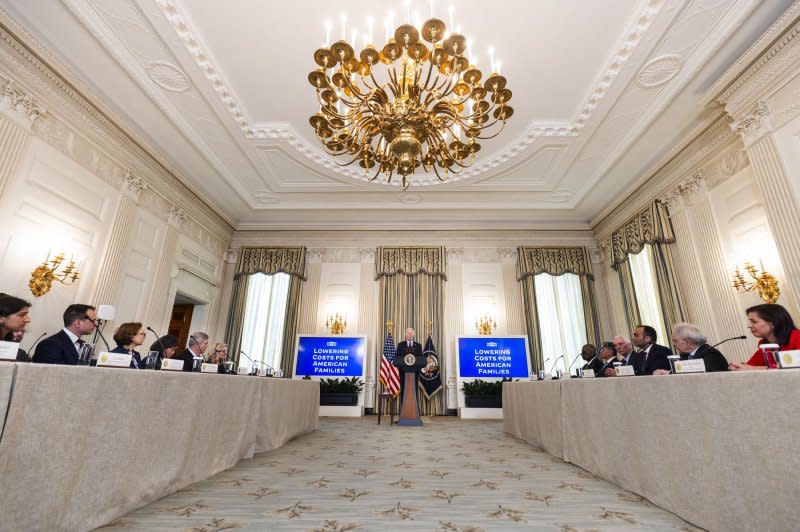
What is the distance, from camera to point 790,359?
4.81 feet

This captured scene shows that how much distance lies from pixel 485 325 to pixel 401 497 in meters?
5.88

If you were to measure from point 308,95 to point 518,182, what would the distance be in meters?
4.04

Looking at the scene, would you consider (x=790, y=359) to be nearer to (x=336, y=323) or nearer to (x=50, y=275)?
(x=50, y=275)

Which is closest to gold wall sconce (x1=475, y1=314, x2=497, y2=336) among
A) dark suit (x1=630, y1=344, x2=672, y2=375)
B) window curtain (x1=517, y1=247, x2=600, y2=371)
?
window curtain (x1=517, y1=247, x2=600, y2=371)

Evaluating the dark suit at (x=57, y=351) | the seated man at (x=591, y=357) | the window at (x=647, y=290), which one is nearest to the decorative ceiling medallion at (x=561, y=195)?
the window at (x=647, y=290)

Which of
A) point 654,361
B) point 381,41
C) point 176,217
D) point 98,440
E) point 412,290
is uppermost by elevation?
point 381,41

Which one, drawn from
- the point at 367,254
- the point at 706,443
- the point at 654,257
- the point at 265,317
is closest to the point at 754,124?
the point at 654,257

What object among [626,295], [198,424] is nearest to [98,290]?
[198,424]

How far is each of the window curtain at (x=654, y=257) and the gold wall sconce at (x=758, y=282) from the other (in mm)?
1007

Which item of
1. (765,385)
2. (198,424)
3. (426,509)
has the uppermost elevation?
(765,385)

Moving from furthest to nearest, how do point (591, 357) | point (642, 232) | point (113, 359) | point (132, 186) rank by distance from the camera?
point (642, 232) < point (132, 186) < point (591, 357) < point (113, 359)

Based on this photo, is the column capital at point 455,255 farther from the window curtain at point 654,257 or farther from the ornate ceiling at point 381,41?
the window curtain at point 654,257

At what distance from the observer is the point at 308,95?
4766mm

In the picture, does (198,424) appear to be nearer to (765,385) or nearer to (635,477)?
(635,477)
